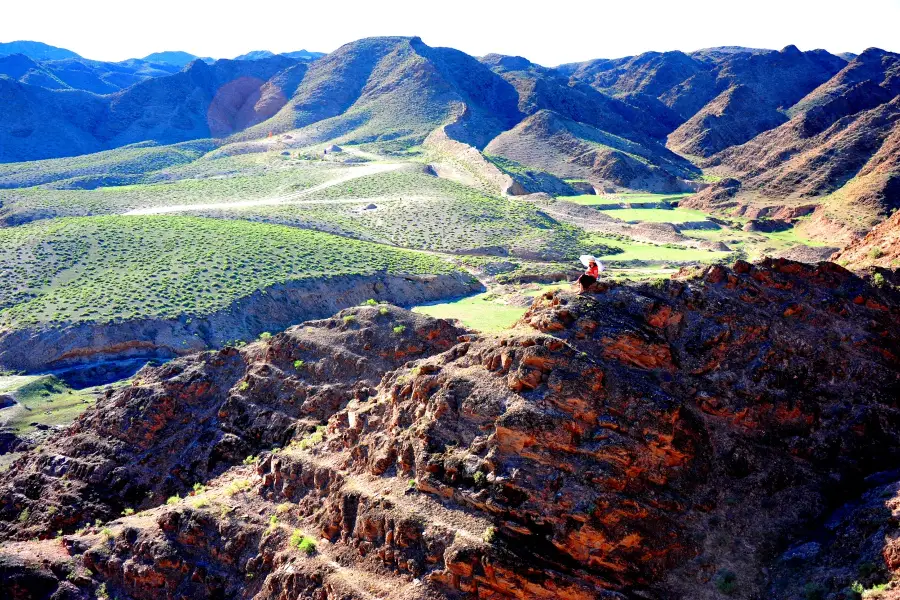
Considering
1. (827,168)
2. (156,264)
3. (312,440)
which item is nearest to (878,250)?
(312,440)

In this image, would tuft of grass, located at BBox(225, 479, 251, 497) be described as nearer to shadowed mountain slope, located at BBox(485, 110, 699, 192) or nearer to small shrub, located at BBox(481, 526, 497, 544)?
small shrub, located at BBox(481, 526, 497, 544)

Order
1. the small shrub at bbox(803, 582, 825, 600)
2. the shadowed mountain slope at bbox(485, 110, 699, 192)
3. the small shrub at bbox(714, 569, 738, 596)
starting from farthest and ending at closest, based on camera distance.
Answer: the shadowed mountain slope at bbox(485, 110, 699, 192) < the small shrub at bbox(714, 569, 738, 596) < the small shrub at bbox(803, 582, 825, 600)

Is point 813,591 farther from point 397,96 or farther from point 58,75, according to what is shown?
point 58,75

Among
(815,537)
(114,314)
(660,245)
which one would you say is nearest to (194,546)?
(815,537)

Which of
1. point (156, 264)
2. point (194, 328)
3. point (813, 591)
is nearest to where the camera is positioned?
point (813, 591)

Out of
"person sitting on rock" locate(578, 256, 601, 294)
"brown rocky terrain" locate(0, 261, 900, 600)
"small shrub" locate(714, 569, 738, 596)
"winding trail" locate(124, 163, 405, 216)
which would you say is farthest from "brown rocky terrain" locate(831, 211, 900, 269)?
"winding trail" locate(124, 163, 405, 216)
